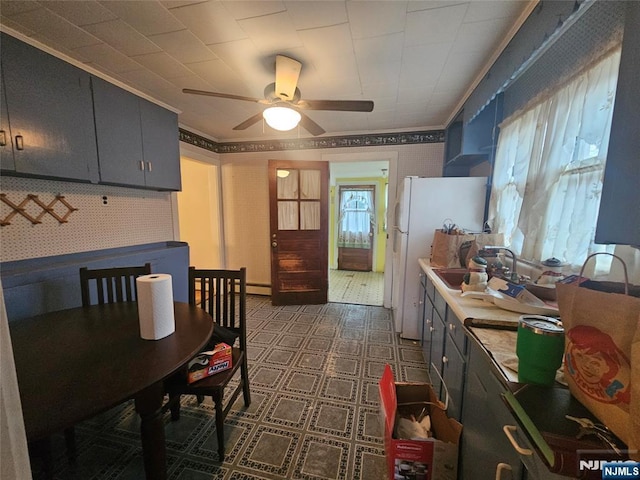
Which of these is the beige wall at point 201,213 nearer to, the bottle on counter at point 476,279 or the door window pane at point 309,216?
the door window pane at point 309,216

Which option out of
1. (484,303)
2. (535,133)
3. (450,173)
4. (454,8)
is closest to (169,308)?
(484,303)

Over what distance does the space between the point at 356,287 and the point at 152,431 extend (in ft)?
12.8

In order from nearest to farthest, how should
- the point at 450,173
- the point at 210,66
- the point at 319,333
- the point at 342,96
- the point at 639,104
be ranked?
1. the point at 639,104
2. the point at 210,66
3. the point at 342,96
4. the point at 319,333
5. the point at 450,173

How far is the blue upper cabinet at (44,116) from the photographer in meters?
1.54

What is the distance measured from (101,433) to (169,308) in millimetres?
1149

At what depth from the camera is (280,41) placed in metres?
1.63

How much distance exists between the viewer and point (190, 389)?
1334 millimetres

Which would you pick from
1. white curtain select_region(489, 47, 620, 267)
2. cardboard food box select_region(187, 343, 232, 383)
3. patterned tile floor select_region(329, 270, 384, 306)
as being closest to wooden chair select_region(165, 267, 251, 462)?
cardboard food box select_region(187, 343, 232, 383)

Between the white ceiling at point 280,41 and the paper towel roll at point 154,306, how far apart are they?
1.47 metres

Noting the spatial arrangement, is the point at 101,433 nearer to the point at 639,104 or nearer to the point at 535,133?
the point at 639,104

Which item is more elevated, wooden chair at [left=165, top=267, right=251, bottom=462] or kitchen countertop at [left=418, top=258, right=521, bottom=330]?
kitchen countertop at [left=418, top=258, right=521, bottom=330]

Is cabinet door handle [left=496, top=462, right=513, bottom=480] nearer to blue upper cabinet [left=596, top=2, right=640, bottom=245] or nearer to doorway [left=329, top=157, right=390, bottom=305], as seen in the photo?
blue upper cabinet [left=596, top=2, right=640, bottom=245]

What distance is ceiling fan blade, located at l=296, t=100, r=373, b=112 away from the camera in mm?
1728

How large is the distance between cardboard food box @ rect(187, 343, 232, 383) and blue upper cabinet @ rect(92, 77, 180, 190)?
1763 millimetres
